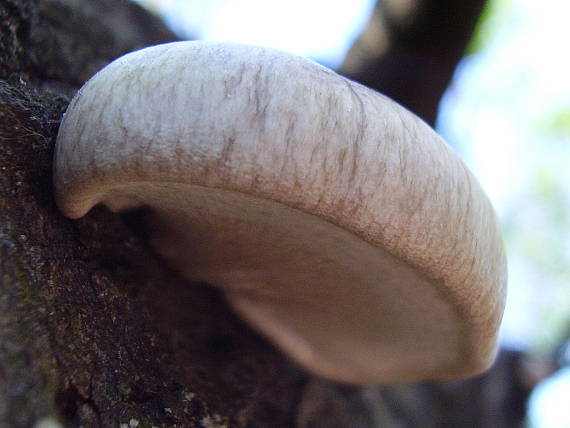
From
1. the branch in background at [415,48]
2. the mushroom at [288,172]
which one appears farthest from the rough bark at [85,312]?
the branch in background at [415,48]

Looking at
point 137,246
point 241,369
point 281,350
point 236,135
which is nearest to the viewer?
point 236,135

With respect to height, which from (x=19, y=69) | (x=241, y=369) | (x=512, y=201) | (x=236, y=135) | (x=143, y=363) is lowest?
(x=512, y=201)

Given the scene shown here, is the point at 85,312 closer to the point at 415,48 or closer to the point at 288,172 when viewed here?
the point at 288,172

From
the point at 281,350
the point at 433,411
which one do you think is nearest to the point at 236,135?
the point at 281,350

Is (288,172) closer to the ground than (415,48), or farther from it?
closer to the ground

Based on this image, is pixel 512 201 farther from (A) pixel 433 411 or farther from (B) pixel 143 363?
(B) pixel 143 363

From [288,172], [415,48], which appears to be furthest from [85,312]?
[415,48]
